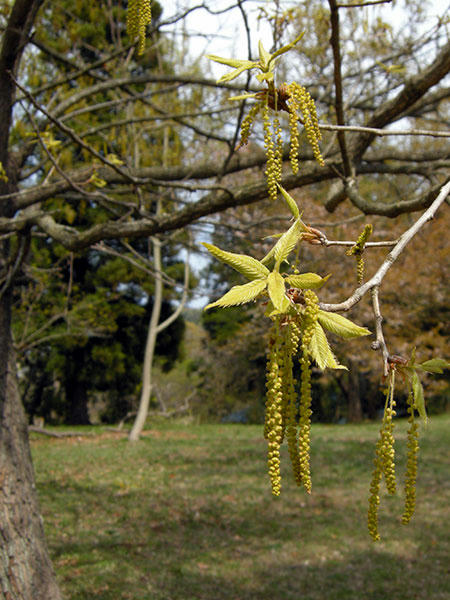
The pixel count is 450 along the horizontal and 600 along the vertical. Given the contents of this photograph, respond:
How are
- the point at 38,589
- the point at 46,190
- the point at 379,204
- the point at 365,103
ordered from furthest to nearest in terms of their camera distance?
the point at 365,103 → the point at 46,190 → the point at 38,589 → the point at 379,204

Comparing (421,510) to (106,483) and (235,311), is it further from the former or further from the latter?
(235,311)

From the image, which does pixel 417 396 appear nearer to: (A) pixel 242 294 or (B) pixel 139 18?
(A) pixel 242 294

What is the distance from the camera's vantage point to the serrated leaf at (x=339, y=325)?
90 cm

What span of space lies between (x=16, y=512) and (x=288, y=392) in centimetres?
260

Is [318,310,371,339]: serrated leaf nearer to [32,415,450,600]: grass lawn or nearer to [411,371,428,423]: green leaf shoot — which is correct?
[411,371,428,423]: green leaf shoot

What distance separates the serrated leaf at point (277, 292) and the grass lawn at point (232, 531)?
3772 millimetres

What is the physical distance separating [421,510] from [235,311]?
36.8ft

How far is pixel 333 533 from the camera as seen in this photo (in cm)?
536

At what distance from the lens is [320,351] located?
2.96ft

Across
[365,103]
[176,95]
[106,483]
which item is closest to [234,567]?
[106,483]

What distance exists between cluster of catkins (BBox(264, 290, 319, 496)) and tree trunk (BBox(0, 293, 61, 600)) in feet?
8.24

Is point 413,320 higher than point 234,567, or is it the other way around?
point 413,320

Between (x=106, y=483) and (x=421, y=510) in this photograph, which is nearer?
(x=421, y=510)

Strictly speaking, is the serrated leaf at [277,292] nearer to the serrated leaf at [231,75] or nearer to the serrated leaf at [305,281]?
the serrated leaf at [305,281]
